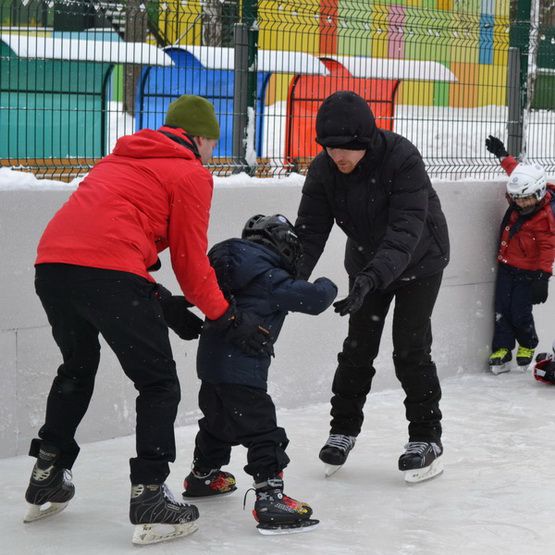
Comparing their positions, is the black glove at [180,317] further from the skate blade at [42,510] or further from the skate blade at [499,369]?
the skate blade at [499,369]

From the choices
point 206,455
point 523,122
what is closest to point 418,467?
point 206,455

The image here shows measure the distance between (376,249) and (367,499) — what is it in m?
1.13

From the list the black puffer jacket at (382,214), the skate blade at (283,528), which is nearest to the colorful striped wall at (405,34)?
the black puffer jacket at (382,214)

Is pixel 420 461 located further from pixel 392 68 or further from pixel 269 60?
pixel 392 68

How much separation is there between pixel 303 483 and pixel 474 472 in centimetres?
87

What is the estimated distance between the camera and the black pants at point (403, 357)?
543 centimetres

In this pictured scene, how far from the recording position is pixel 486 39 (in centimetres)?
845

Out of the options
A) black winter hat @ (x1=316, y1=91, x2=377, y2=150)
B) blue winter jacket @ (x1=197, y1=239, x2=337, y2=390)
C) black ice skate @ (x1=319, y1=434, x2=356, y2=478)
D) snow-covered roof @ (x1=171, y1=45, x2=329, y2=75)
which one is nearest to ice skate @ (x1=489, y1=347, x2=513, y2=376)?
snow-covered roof @ (x1=171, y1=45, x2=329, y2=75)

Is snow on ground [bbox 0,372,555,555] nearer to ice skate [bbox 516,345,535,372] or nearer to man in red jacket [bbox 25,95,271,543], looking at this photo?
man in red jacket [bbox 25,95,271,543]

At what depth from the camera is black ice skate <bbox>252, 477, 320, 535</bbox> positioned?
4.66 metres

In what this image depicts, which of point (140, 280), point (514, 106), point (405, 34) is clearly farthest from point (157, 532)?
point (514, 106)

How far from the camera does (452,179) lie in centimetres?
810

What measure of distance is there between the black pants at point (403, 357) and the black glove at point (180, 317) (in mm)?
979

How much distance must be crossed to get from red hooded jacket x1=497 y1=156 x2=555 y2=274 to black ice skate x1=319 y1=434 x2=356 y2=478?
Answer: 3.01 meters
